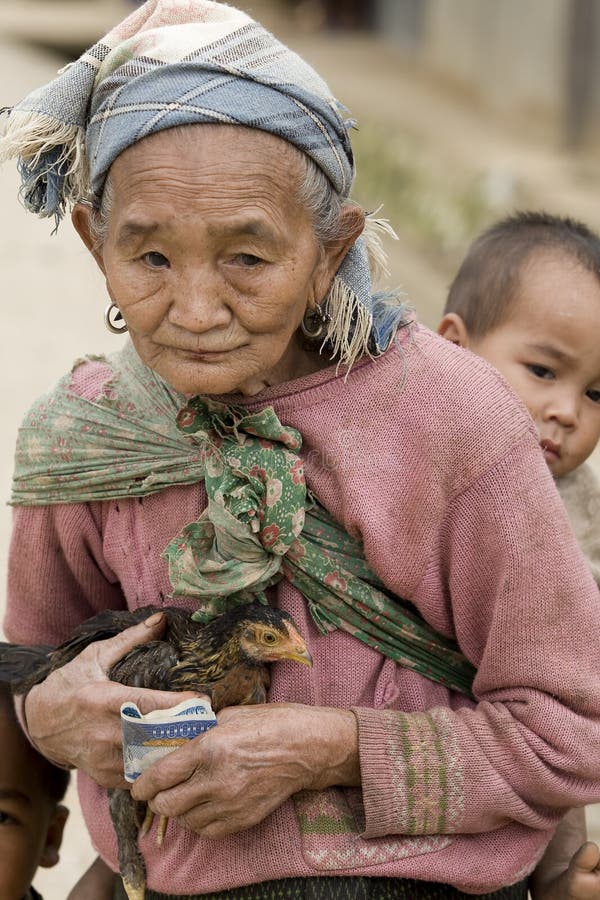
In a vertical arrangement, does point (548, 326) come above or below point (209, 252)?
below

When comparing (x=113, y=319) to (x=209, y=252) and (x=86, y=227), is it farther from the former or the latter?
(x=209, y=252)

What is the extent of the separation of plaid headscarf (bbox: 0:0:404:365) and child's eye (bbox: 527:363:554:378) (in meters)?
0.72

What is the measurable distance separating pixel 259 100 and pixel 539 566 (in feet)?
2.86

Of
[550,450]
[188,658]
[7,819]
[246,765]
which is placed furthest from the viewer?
[550,450]

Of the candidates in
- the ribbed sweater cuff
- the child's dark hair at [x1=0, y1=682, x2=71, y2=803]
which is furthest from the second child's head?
the child's dark hair at [x1=0, y1=682, x2=71, y2=803]

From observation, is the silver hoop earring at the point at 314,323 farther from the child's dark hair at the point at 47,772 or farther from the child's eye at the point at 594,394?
the child's dark hair at the point at 47,772

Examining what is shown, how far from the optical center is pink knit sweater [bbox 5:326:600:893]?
2.18 metres

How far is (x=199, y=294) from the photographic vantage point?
1.99m

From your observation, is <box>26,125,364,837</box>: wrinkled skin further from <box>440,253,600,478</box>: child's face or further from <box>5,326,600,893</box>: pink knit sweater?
<box>440,253,600,478</box>: child's face

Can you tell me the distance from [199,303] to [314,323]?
0.32 meters

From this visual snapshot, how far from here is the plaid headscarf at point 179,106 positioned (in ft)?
6.41

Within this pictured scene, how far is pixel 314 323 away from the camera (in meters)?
2.26

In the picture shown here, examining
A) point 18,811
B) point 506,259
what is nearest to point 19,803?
point 18,811

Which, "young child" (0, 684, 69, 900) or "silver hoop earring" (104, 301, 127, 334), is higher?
"silver hoop earring" (104, 301, 127, 334)
